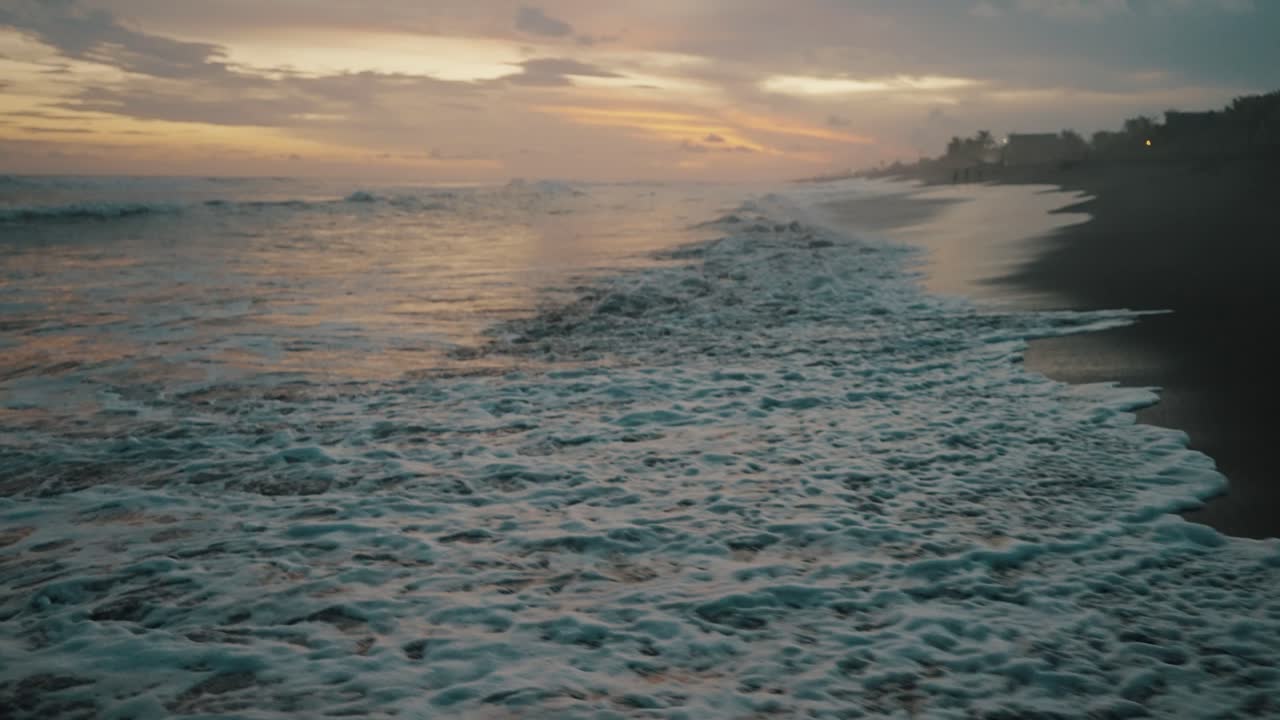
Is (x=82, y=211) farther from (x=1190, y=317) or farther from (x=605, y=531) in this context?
(x=1190, y=317)

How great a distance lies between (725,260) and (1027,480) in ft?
46.8

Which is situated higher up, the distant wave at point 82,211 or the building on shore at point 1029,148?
the building on shore at point 1029,148

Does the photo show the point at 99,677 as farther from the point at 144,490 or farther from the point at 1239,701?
the point at 1239,701

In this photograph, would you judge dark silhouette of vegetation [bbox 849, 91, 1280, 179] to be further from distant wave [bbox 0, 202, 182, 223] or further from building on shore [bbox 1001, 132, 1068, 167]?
distant wave [bbox 0, 202, 182, 223]

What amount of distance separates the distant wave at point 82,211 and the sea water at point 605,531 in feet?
89.1

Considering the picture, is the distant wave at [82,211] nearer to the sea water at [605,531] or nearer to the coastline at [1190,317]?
the sea water at [605,531]

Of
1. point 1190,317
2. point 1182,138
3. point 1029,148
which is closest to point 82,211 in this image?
point 1190,317

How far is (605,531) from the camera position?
4.82 m

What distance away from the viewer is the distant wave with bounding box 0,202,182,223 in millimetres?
32469

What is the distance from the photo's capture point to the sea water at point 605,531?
339 centimetres

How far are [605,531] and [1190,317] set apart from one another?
8.23m

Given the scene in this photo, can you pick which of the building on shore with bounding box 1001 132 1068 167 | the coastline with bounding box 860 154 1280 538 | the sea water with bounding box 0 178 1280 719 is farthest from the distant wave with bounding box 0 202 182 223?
the building on shore with bounding box 1001 132 1068 167

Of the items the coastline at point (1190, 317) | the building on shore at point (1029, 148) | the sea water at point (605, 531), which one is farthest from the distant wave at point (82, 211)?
the building on shore at point (1029, 148)

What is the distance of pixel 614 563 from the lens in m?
4.45
